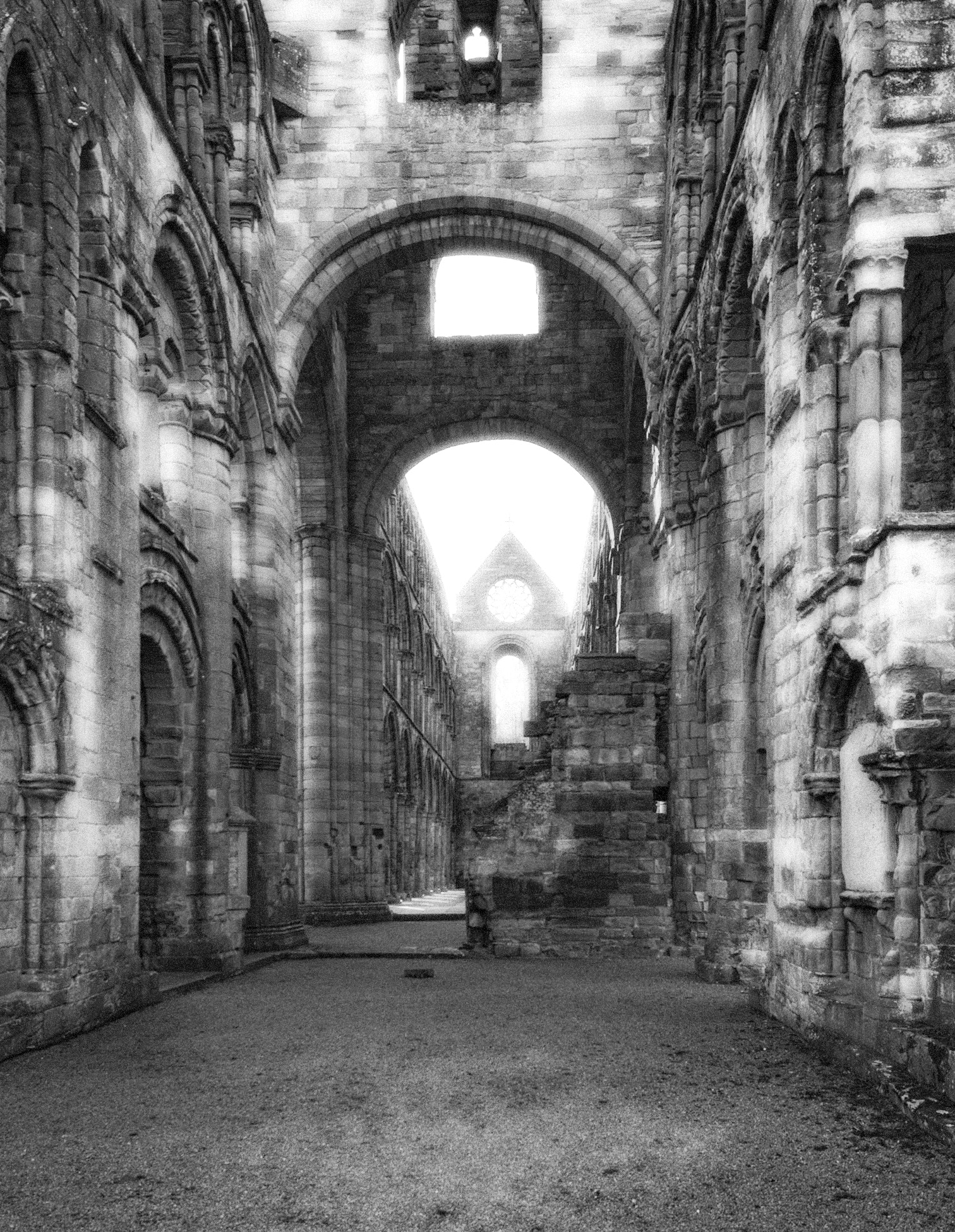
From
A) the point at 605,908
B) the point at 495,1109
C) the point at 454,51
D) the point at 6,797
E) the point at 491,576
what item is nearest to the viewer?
the point at 495,1109

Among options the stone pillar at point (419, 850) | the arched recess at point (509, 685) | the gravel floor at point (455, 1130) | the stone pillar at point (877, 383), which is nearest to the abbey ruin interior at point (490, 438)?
the stone pillar at point (877, 383)

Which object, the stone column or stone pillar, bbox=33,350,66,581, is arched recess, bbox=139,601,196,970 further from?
the stone column

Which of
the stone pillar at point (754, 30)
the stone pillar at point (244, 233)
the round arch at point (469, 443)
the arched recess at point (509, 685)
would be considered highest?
the stone pillar at point (754, 30)

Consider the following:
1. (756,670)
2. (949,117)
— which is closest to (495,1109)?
(949,117)

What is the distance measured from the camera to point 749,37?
12297 millimetres

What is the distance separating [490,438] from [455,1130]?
19145mm

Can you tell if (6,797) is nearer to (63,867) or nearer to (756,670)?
(63,867)

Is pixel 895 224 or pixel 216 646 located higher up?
pixel 895 224

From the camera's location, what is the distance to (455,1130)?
6324 millimetres

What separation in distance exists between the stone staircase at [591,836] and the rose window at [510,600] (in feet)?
125

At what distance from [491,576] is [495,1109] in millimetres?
49081

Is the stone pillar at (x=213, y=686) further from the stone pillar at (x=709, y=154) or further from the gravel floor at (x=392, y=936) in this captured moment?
the stone pillar at (x=709, y=154)

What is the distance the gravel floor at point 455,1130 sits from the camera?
16.4ft

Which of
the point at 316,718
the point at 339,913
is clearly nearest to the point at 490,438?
the point at 316,718
